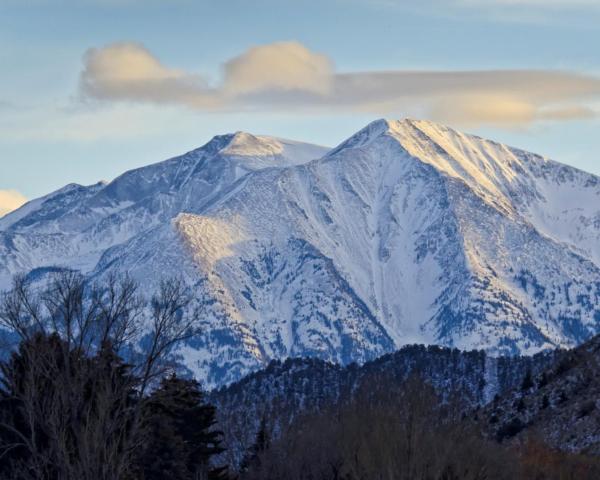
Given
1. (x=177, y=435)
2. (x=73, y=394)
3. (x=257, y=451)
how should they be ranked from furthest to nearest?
(x=257, y=451)
(x=177, y=435)
(x=73, y=394)

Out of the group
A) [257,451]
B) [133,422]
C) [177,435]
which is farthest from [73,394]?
[257,451]

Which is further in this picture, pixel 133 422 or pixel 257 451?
pixel 257 451

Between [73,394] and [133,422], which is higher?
[73,394]

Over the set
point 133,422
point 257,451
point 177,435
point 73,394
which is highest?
point 257,451

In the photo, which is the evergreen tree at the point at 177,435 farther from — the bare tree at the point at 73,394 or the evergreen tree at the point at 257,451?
the evergreen tree at the point at 257,451

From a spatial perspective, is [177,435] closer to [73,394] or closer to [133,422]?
→ [133,422]

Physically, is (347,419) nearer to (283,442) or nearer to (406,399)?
(406,399)

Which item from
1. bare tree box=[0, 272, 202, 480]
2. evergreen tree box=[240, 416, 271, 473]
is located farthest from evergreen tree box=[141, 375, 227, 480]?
evergreen tree box=[240, 416, 271, 473]

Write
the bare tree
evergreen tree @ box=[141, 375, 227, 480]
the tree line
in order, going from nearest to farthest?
1. the bare tree
2. the tree line
3. evergreen tree @ box=[141, 375, 227, 480]

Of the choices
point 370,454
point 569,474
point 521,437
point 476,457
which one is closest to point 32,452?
point 370,454

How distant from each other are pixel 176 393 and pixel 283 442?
1086 inches

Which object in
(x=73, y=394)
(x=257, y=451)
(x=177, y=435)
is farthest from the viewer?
(x=257, y=451)

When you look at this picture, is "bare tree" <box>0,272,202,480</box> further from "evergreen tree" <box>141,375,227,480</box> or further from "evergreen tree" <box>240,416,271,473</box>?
"evergreen tree" <box>240,416,271,473</box>

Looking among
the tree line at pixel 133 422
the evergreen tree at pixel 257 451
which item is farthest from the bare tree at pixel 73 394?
the evergreen tree at pixel 257 451
